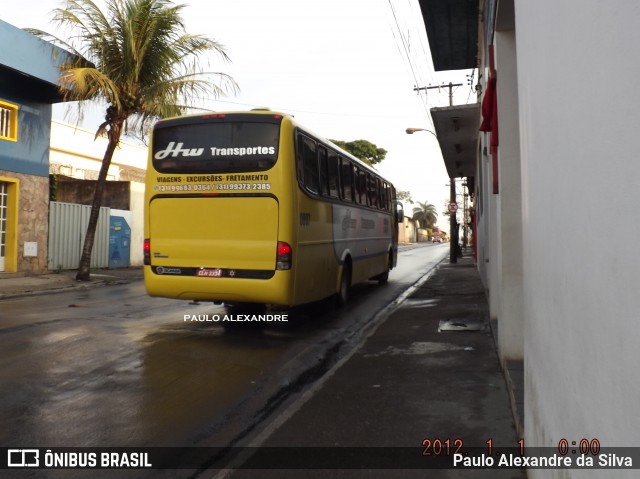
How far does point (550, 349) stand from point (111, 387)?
14.1 ft

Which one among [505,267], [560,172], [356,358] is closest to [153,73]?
[356,358]

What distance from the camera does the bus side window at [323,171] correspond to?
9.27m

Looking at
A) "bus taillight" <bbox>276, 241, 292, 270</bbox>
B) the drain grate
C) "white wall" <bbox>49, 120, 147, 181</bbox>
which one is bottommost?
the drain grate

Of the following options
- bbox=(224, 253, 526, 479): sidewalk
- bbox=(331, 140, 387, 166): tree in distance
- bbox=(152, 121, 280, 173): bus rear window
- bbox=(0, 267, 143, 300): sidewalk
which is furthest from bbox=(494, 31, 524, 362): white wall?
bbox=(331, 140, 387, 166): tree in distance

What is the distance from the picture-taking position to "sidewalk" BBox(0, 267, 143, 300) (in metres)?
13.8

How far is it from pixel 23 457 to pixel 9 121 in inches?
658

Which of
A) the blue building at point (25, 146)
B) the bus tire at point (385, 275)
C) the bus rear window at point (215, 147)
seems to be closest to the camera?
the bus rear window at point (215, 147)

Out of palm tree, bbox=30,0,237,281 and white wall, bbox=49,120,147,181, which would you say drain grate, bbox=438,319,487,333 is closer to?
palm tree, bbox=30,0,237,281

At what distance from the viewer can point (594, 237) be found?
172 cm

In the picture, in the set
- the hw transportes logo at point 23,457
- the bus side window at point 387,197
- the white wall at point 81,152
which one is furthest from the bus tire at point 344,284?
the white wall at point 81,152

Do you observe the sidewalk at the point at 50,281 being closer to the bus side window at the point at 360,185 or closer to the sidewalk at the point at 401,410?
the bus side window at the point at 360,185

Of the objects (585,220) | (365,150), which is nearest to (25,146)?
(585,220)

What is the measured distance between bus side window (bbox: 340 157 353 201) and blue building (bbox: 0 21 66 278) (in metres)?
11.3

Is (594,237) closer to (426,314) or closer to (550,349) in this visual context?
(550,349)
